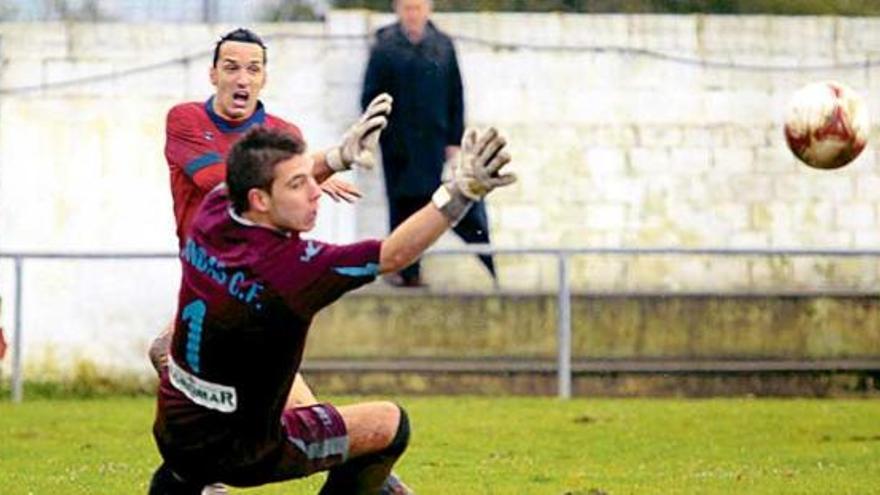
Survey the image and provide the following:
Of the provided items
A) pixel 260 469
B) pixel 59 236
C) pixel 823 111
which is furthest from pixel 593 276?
pixel 260 469


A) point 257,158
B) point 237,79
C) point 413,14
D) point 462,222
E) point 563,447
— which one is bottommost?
point 563,447

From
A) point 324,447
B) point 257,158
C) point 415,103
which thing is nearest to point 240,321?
point 257,158

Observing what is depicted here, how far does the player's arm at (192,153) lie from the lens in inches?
421

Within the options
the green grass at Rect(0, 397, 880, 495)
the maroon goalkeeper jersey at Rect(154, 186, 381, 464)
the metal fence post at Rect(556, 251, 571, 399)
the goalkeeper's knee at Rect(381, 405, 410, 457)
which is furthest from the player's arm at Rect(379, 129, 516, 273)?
the metal fence post at Rect(556, 251, 571, 399)

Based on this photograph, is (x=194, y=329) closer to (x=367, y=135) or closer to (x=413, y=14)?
(x=367, y=135)

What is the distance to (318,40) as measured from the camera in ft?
70.7

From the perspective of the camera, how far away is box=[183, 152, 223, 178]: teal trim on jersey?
1077 centimetres

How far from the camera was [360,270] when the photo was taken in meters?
8.26

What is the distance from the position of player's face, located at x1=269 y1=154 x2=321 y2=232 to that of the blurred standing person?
12234 mm

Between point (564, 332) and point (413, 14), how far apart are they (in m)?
3.08

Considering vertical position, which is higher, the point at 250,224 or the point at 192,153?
the point at 192,153

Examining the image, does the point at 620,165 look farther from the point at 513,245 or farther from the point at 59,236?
the point at 59,236

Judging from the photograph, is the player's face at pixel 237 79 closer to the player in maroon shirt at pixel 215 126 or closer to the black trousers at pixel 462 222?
the player in maroon shirt at pixel 215 126

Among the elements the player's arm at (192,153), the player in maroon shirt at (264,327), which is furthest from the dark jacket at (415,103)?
the player in maroon shirt at (264,327)
